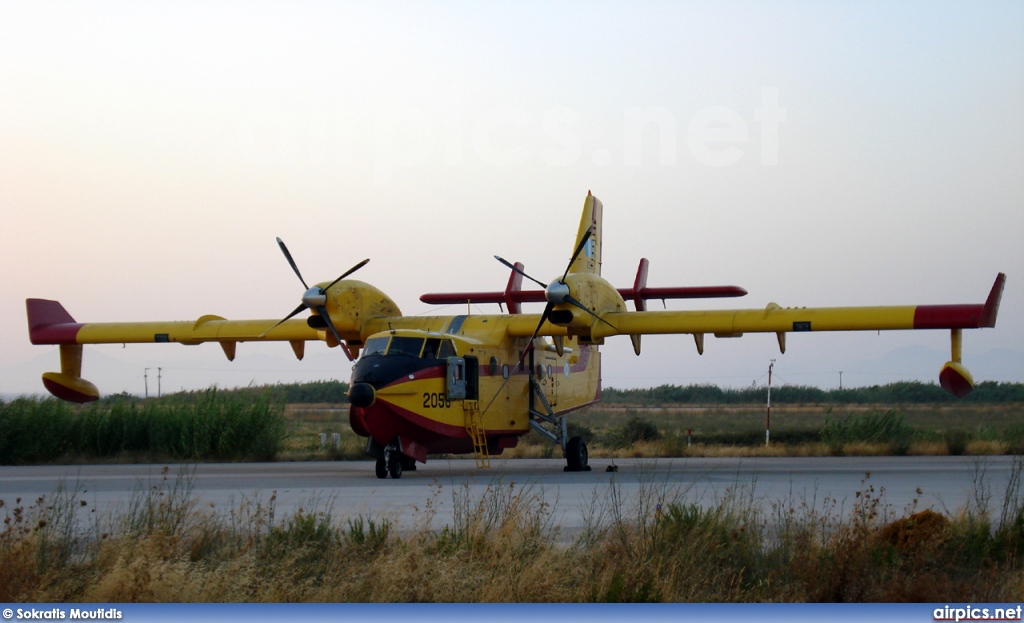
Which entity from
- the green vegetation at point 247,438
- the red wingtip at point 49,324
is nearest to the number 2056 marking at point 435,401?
the green vegetation at point 247,438

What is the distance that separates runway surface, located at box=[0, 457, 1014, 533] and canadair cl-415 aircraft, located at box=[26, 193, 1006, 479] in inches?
37.7

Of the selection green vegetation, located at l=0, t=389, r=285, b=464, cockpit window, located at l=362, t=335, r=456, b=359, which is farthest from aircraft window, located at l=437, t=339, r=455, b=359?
green vegetation, located at l=0, t=389, r=285, b=464

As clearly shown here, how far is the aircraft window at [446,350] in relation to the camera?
63.6 feet

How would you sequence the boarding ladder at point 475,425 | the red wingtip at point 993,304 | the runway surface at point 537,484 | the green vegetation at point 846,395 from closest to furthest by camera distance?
the runway surface at point 537,484, the red wingtip at point 993,304, the boarding ladder at point 475,425, the green vegetation at point 846,395

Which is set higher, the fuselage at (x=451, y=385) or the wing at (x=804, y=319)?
the wing at (x=804, y=319)

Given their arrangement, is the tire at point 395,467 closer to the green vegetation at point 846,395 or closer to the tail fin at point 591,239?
the tail fin at point 591,239

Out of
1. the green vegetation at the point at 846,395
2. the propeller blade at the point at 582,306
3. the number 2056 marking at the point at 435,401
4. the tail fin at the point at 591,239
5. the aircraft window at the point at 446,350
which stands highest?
the tail fin at the point at 591,239

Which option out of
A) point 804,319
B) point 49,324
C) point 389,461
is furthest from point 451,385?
point 49,324

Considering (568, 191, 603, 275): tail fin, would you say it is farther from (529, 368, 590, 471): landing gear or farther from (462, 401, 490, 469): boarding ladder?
(462, 401, 490, 469): boarding ladder

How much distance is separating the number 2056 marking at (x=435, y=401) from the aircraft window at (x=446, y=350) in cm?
74

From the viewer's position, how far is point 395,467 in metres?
18.5

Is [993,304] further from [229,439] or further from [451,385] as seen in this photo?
[229,439]

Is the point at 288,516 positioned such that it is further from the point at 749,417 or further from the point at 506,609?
the point at 749,417


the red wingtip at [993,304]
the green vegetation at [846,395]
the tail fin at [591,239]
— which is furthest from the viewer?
the green vegetation at [846,395]
